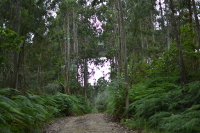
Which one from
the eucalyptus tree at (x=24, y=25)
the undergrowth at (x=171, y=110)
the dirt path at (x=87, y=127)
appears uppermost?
the eucalyptus tree at (x=24, y=25)

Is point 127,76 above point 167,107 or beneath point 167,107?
above

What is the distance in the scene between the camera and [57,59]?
1958cm

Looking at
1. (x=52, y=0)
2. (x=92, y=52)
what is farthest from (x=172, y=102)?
(x=92, y=52)

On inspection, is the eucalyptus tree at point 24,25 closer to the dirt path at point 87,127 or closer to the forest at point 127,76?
the forest at point 127,76

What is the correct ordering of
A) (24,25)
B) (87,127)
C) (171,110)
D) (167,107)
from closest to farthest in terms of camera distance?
(171,110) < (167,107) < (87,127) < (24,25)

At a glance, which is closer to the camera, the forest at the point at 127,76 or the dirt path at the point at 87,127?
the forest at the point at 127,76

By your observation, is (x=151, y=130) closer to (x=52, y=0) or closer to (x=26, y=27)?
(x=26, y=27)

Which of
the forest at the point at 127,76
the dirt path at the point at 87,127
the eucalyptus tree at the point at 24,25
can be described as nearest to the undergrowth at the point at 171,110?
the forest at the point at 127,76

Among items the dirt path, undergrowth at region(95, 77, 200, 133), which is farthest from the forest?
the dirt path

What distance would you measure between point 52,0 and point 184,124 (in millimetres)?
12133

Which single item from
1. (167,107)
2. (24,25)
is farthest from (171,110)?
(24,25)

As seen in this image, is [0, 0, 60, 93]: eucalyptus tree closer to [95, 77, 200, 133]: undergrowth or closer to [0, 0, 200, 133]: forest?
[0, 0, 200, 133]: forest

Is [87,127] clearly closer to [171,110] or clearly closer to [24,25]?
[171,110]

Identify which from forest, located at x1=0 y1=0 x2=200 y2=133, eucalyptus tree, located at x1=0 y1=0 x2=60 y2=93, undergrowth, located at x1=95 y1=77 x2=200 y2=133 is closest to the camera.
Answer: undergrowth, located at x1=95 y1=77 x2=200 y2=133
